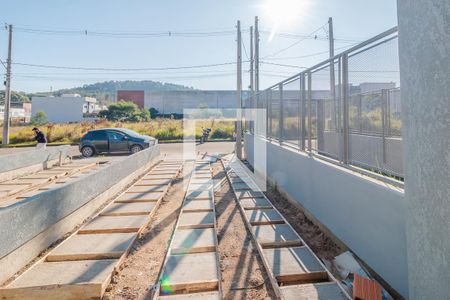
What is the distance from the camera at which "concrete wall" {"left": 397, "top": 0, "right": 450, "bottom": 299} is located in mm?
1528

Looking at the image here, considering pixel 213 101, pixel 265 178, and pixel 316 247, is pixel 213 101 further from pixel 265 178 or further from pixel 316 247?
pixel 316 247

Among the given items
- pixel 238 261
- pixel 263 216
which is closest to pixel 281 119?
pixel 263 216

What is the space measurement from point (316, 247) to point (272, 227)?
33.8 inches

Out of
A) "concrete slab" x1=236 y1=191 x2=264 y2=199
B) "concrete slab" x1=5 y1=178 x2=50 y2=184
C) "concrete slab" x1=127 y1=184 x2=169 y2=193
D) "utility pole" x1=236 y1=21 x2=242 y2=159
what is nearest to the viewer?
"concrete slab" x1=236 y1=191 x2=264 y2=199

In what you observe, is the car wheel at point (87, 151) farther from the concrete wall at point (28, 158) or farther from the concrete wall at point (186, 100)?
the concrete wall at point (186, 100)

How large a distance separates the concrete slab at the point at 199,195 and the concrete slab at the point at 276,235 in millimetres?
2123

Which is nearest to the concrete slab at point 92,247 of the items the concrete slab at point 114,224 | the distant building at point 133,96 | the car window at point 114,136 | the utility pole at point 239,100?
the concrete slab at point 114,224

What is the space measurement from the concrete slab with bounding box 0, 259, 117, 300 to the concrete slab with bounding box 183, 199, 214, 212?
2.51m

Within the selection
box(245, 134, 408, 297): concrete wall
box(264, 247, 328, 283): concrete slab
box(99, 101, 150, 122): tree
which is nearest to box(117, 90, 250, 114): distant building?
box(99, 101, 150, 122): tree

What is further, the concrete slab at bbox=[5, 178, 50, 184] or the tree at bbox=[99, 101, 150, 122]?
the tree at bbox=[99, 101, 150, 122]

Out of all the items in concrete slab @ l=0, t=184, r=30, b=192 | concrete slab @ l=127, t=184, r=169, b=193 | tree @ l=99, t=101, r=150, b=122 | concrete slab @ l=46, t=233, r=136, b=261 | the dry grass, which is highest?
tree @ l=99, t=101, r=150, b=122

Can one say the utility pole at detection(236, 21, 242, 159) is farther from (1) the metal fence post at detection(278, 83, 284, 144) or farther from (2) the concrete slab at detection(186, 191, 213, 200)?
(2) the concrete slab at detection(186, 191, 213, 200)

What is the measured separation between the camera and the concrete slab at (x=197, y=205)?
5918 mm

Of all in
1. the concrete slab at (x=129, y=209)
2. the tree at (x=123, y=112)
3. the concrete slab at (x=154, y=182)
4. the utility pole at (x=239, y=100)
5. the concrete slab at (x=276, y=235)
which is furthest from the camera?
the tree at (x=123, y=112)
